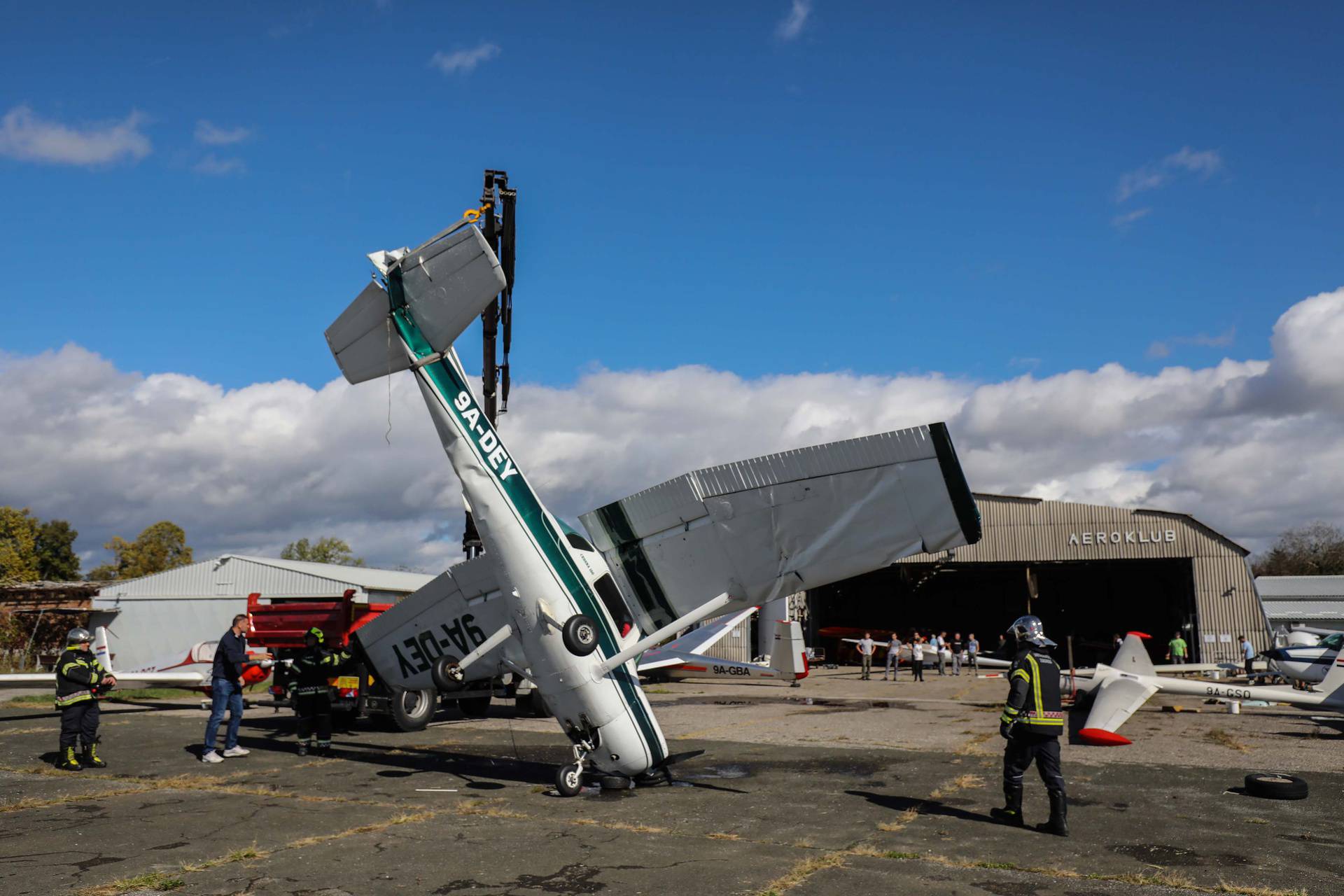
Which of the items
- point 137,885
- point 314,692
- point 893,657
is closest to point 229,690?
point 314,692

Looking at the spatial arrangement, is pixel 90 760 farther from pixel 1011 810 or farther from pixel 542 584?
pixel 1011 810

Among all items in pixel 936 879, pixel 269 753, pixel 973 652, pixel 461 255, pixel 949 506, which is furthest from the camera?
pixel 973 652

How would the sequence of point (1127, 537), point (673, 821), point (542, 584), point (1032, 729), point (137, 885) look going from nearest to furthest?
point (137, 885) < point (1032, 729) < point (673, 821) < point (542, 584) < point (1127, 537)

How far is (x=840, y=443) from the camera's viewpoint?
338 inches

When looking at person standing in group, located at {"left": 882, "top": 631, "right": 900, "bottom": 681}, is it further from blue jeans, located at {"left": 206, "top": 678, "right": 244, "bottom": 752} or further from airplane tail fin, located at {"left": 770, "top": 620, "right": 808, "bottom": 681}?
blue jeans, located at {"left": 206, "top": 678, "right": 244, "bottom": 752}

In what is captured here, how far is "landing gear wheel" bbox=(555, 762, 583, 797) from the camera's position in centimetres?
934

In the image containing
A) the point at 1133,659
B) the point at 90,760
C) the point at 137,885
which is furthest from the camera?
the point at 1133,659

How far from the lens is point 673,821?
8.20 m

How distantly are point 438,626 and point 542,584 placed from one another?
3.43 meters

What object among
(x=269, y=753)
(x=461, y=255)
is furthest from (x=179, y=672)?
(x=461, y=255)

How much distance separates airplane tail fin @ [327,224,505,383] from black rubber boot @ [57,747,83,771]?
248 inches

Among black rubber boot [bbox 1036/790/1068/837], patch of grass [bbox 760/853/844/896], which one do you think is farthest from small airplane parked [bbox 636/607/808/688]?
black rubber boot [bbox 1036/790/1068/837]

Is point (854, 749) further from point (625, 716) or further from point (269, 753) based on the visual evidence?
point (269, 753)

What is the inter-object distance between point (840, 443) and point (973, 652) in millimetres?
25589
